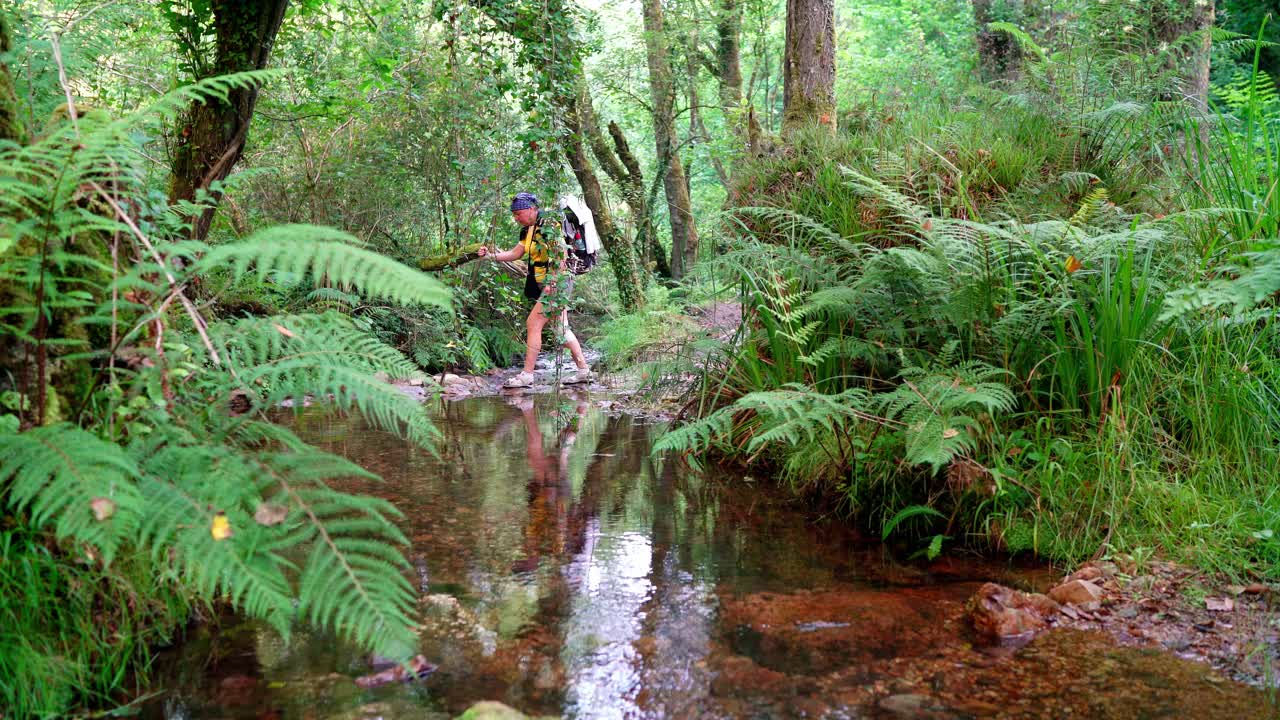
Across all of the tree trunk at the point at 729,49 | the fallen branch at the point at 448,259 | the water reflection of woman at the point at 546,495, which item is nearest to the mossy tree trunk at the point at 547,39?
the water reflection of woman at the point at 546,495

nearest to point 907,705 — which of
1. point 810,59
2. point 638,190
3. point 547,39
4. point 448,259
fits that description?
point 547,39

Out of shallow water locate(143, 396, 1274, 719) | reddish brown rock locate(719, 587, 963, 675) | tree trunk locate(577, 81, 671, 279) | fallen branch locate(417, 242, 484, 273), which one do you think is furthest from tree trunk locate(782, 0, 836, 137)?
tree trunk locate(577, 81, 671, 279)

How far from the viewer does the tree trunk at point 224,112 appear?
5988 millimetres

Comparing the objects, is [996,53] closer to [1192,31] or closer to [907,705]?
[1192,31]

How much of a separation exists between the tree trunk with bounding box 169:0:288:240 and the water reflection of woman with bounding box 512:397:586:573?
282 centimetres

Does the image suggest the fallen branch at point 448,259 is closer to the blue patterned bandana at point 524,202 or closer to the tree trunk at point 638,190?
the blue patterned bandana at point 524,202

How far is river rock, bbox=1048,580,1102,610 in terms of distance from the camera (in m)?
3.13

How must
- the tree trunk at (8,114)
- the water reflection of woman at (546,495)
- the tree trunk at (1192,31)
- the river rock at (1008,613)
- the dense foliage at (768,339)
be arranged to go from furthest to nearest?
the tree trunk at (1192,31), the water reflection of woman at (546,495), the river rock at (1008,613), the tree trunk at (8,114), the dense foliage at (768,339)

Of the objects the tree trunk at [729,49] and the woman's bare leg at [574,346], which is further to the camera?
the tree trunk at [729,49]

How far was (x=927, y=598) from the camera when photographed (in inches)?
132

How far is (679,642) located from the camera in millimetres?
2949

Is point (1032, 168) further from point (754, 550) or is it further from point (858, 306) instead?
point (754, 550)

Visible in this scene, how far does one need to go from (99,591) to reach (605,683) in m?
1.49

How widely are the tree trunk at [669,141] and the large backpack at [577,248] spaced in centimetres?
543
